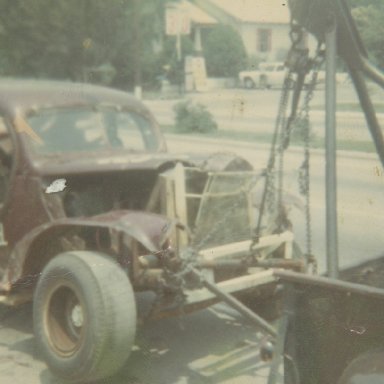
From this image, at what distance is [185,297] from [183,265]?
0.22 meters

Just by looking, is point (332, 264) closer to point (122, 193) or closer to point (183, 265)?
point (183, 265)

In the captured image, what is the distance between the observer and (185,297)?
15.1 ft

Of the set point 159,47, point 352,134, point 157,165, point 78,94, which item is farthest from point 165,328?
point 159,47

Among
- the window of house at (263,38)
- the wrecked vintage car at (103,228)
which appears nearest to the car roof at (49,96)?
the wrecked vintage car at (103,228)

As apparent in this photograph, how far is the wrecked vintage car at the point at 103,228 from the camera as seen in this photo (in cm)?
445

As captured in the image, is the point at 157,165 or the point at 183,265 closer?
the point at 183,265

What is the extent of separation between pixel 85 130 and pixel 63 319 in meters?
1.81

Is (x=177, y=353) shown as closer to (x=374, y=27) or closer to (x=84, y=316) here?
(x=84, y=316)

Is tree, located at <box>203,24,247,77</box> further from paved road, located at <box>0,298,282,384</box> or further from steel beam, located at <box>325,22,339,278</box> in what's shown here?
steel beam, located at <box>325,22,339,278</box>

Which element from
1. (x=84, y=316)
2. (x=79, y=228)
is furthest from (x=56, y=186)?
(x=84, y=316)

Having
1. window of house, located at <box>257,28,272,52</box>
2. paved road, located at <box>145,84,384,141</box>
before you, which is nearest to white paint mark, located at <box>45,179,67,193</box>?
paved road, located at <box>145,84,384,141</box>

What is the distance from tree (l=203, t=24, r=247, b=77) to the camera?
25.8 meters

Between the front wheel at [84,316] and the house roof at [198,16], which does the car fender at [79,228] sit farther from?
the house roof at [198,16]

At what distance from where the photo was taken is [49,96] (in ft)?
19.1
